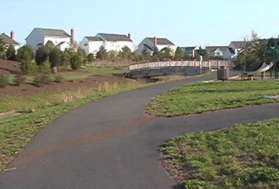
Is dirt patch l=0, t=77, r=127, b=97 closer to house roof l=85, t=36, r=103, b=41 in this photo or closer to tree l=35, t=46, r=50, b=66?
tree l=35, t=46, r=50, b=66

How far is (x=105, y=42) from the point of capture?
13625 centimetres

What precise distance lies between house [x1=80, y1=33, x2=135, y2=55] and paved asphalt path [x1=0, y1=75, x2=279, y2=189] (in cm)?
11362

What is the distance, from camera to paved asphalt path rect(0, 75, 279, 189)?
891cm

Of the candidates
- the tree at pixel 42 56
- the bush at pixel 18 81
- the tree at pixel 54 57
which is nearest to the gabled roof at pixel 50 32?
the tree at pixel 42 56

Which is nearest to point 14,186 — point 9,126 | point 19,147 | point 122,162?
point 122,162

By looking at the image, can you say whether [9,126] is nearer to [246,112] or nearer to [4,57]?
[246,112]

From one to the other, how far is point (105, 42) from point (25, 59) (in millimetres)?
85781

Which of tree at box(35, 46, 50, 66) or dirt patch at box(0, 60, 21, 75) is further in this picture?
tree at box(35, 46, 50, 66)

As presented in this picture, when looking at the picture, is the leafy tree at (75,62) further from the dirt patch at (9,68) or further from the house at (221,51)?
the house at (221,51)

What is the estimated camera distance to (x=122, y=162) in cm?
1007

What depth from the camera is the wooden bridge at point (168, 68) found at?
2471 inches

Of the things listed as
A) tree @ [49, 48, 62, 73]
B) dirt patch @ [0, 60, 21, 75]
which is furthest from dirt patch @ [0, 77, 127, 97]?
tree @ [49, 48, 62, 73]

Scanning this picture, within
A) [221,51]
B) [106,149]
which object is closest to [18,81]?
[106,149]

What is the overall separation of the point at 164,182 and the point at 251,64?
184 ft
